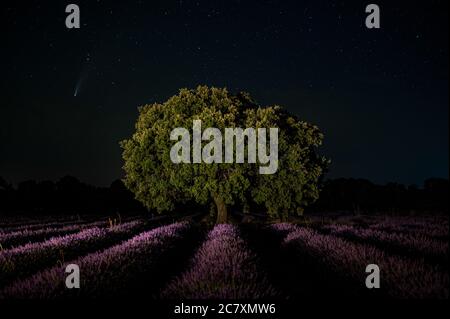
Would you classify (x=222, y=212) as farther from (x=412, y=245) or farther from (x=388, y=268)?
(x=388, y=268)

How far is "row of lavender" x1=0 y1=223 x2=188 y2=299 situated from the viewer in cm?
593

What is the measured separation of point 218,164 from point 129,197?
6634 centimetres

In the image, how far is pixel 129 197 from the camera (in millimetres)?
83562

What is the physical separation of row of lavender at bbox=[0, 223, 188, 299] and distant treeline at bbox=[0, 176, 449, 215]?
181 ft

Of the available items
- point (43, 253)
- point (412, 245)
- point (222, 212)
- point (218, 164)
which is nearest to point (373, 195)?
point (222, 212)

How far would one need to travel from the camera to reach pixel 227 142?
783 inches

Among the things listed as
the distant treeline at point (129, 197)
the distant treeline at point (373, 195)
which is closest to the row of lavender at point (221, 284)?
the distant treeline at point (129, 197)

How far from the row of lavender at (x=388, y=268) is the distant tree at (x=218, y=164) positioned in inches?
359

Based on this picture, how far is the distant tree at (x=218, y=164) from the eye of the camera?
20.6m

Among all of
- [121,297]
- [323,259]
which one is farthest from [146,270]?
[323,259]

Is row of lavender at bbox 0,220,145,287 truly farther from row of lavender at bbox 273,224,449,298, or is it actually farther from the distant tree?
the distant tree
